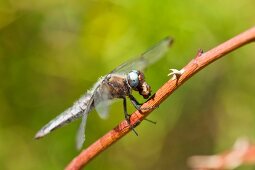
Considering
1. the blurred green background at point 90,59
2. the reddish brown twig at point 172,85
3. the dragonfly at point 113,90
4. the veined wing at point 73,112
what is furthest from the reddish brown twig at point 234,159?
the blurred green background at point 90,59

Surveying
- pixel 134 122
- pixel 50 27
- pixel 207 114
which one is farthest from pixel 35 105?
pixel 134 122

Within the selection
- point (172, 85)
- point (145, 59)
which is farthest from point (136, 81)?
point (172, 85)

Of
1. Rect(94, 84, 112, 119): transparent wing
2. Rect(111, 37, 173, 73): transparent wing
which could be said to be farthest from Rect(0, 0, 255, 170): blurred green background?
Rect(94, 84, 112, 119): transparent wing

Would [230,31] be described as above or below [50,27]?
below

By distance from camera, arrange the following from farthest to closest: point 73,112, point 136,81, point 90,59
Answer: point 90,59 → point 73,112 → point 136,81

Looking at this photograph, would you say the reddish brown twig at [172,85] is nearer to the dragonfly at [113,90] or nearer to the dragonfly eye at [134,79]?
the dragonfly at [113,90]

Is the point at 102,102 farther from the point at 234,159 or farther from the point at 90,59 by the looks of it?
the point at 90,59

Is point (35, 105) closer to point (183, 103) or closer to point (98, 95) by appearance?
point (183, 103)
